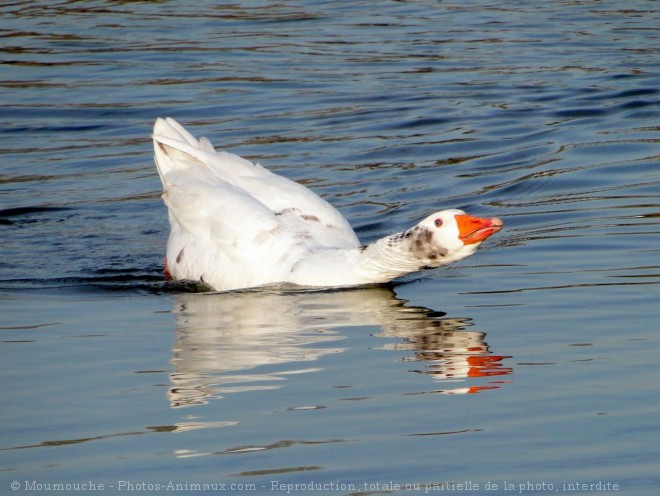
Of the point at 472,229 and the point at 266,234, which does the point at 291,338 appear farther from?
the point at 266,234

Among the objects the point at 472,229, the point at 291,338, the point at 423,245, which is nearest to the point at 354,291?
the point at 423,245

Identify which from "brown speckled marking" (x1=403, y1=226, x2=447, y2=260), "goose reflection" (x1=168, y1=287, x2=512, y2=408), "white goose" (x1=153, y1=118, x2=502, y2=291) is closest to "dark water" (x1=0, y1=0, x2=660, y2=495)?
"goose reflection" (x1=168, y1=287, x2=512, y2=408)

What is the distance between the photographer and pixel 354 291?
931cm

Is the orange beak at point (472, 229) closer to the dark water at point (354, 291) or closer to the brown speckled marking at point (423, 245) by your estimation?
the brown speckled marking at point (423, 245)

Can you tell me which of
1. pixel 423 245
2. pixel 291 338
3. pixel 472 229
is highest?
pixel 472 229

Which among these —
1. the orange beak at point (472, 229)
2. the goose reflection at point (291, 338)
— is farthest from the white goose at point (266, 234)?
the goose reflection at point (291, 338)

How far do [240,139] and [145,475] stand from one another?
31.7ft

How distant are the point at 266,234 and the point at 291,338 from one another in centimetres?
162

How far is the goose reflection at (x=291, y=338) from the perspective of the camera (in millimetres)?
7039

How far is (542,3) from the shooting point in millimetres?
23250

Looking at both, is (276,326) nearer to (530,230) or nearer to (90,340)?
(90,340)

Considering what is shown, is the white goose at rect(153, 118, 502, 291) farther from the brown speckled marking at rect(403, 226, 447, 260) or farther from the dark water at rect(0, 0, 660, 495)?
the dark water at rect(0, 0, 660, 495)

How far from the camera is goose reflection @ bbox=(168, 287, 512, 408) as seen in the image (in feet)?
23.1

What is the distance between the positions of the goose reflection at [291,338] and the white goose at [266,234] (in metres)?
0.19
